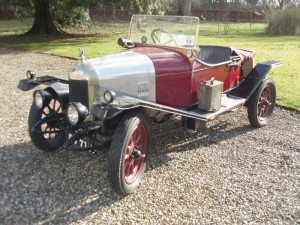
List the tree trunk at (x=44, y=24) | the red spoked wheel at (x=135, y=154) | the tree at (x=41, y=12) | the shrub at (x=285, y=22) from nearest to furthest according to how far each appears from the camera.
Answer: the red spoked wheel at (x=135, y=154) < the tree at (x=41, y=12) < the tree trunk at (x=44, y=24) < the shrub at (x=285, y=22)

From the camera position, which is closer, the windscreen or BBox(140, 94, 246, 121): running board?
BBox(140, 94, 246, 121): running board

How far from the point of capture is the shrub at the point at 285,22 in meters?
21.0

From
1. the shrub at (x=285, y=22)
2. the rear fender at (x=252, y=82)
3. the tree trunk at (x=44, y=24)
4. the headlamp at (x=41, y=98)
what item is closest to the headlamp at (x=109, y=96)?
the headlamp at (x=41, y=98)

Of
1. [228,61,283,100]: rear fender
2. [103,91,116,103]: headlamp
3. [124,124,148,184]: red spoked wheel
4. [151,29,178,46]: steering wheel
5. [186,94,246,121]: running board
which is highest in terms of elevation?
[151,29,178,46]: steering wheel

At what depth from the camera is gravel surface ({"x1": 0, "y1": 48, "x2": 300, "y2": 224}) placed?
3283mm

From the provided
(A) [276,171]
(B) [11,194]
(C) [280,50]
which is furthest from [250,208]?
(C) [280,50]

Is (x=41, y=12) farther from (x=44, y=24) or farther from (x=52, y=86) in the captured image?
(x=52, y=86)

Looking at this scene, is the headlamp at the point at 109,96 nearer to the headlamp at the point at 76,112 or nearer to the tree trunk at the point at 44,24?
the headlamp at the point at 76,112

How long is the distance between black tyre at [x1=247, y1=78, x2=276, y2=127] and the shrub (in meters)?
17.0

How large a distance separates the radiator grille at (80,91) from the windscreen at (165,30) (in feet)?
4.82

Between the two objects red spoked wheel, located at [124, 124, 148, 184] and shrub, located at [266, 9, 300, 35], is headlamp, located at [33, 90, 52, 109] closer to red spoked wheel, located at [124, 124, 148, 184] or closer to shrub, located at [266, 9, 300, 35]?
red spoked wheel, located at [124, 124, 148, 184]

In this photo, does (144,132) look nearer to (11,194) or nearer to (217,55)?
Answer: (11,194)

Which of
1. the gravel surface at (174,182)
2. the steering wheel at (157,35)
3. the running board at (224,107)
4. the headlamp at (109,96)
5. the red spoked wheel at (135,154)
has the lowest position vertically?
the gravel surface at (174,182)

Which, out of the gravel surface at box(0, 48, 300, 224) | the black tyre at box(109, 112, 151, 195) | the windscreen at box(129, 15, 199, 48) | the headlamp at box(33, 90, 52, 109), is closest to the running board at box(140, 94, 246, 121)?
the black tyre at box(109, 112, 151, 195)
